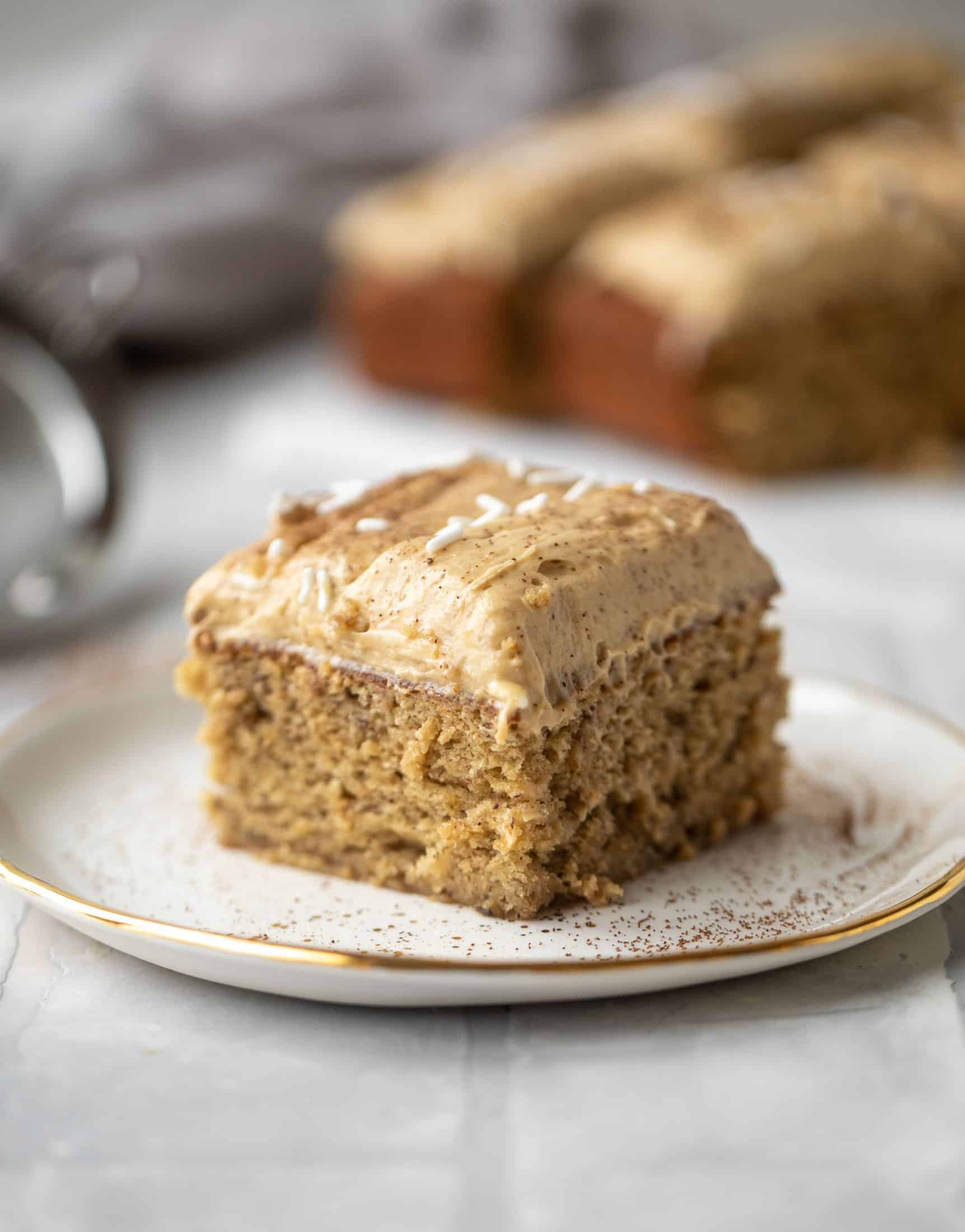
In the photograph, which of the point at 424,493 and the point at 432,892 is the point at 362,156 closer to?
the point at 424,493

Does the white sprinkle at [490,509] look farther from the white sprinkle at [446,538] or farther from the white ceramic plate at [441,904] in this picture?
the white ceramic plate at [441,904]

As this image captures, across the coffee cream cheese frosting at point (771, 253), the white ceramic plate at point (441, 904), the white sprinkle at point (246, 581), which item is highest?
the white sprinkle at point (246, 581)

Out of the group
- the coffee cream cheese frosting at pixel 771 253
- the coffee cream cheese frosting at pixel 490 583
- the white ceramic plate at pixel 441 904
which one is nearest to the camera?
the white ceramic plate at pixel 441 904

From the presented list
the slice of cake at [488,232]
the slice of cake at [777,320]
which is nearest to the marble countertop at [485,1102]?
the slice of cake at [777,320]

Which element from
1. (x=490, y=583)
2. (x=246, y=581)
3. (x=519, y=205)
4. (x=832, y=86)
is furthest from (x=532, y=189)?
(x=490, y=583)

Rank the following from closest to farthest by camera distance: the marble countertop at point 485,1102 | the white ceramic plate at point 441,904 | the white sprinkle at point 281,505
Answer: the marble countertop at point 485,1102, the white ceramic plate at point 441,904, the white sprinkle at point 281,505

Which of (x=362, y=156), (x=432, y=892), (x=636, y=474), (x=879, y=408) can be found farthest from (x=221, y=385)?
(x=432, y=892)

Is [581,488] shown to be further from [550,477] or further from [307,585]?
[307,585]

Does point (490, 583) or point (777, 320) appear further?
point (777, 320)
